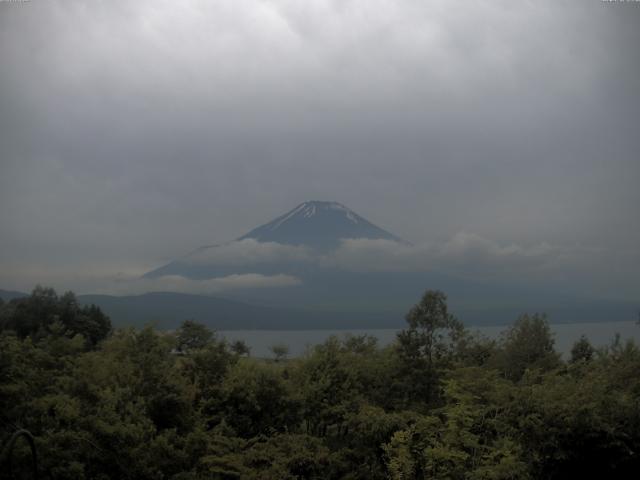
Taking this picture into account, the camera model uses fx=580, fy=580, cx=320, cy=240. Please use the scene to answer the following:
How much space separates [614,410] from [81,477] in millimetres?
13614

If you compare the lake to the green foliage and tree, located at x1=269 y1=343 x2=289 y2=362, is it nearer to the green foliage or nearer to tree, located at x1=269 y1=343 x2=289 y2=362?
tree, located at x1=269 y1=343 x2=289 y2=362

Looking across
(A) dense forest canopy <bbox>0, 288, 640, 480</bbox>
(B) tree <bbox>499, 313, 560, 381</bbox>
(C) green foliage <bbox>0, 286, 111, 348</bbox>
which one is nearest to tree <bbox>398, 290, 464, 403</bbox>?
(A) dense forest canopy <bbox>0, 288, 640, 480</bbox>

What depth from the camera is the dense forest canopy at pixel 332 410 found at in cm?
1477

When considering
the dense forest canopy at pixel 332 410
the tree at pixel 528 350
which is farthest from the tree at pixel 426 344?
the tree at pixel 528 350

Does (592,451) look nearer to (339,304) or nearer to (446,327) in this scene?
(446,327)

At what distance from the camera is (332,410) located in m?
19.7

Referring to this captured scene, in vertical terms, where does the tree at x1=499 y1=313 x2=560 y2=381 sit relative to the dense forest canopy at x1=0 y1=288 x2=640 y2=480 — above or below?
above

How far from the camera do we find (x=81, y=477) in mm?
13867

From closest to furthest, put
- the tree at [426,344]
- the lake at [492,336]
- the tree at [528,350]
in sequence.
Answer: the tree at [426,344]
the tree at [528,350]
the lake at [492,336]

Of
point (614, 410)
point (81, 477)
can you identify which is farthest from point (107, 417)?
point (614, 410)

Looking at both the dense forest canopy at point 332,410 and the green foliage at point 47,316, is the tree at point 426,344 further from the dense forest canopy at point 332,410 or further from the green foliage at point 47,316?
the green foliage at point 47,316

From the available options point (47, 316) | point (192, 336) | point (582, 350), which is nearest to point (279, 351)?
point (192, 336)

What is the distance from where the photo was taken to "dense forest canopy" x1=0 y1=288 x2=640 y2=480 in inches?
582

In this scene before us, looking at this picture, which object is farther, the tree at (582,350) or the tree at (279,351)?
the tree at (582,350)
